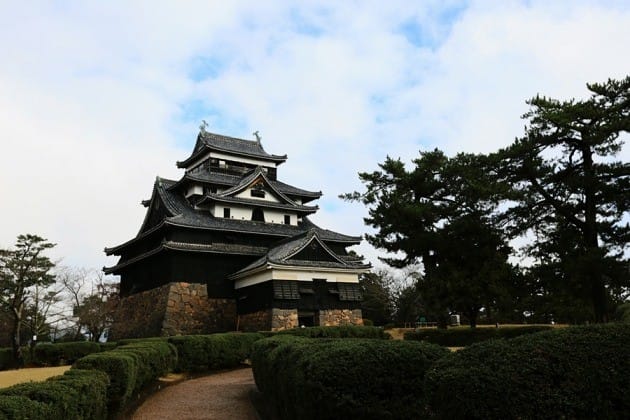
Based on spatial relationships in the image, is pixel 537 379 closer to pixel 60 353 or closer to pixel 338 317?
pixel 60 353

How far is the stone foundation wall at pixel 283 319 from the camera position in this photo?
26844 mm

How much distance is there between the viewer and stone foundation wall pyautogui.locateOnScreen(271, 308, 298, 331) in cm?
2684

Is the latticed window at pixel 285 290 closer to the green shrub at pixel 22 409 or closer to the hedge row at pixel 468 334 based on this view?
the hedge row at pixel 468 334

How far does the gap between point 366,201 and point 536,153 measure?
38.2 feet

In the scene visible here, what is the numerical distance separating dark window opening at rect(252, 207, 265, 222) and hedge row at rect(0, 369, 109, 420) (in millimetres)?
26156

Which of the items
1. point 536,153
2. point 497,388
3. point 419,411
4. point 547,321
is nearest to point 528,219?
point 536,153

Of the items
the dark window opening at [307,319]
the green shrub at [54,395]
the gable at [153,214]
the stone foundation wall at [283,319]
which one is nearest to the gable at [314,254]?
the stone foundation wall at [283,319]

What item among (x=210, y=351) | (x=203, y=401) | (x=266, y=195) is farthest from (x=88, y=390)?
(x=266, y=195)

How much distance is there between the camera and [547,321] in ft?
118

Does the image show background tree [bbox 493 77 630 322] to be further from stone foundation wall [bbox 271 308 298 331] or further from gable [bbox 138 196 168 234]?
gable [bbox 138 196 168 234]

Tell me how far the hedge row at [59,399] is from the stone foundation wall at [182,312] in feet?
68.2

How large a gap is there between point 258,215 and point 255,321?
8538 mm

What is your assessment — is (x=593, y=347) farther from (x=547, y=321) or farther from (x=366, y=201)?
(x=547, y=321)

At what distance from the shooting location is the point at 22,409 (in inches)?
198
